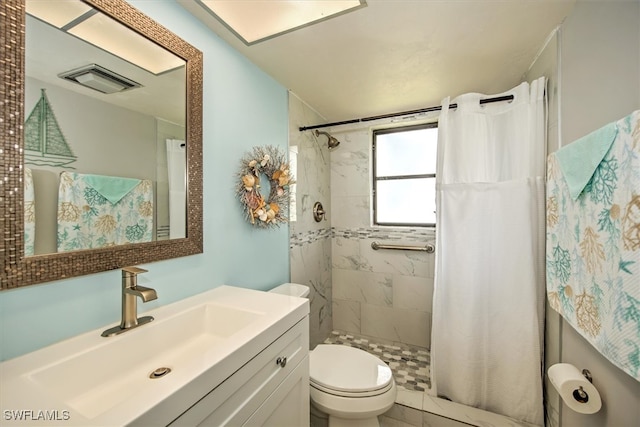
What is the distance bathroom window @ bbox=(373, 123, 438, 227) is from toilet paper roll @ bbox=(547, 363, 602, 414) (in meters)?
1.42

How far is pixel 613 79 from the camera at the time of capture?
86cm

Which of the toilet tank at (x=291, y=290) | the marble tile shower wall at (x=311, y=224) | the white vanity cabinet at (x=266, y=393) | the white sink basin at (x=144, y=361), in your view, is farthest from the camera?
the marble tile shower wall at (x=311, y=224)

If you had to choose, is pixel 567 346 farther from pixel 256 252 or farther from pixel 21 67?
pixel 21 67

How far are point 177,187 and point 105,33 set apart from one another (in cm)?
58

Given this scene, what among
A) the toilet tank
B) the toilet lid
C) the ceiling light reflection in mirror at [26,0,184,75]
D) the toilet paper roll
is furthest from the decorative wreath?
the toilet paper roll

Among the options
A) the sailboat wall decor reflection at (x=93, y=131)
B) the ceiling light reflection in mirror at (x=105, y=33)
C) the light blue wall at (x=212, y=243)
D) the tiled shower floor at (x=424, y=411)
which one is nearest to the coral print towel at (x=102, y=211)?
the sailboat wall decor reflection at (x=93, y=131)

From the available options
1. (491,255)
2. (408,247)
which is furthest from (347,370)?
(408,247)

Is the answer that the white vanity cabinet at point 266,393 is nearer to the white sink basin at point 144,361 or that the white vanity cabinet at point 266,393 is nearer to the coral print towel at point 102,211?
the white sink basin at point 144,361

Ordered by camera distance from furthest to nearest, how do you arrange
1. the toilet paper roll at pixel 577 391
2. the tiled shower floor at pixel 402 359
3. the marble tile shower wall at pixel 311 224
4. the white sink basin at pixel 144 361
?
the marble tile shower wall at pixel 311 224 → the tiled shower floor at pixel 402 359 → the toilet paper roll at pixel 577 391 → the white sink basin at pixel 144 361

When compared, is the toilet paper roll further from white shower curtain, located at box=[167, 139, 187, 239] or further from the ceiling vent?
the ceiling vent

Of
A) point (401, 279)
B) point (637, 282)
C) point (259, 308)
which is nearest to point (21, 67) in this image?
point (259, 308)

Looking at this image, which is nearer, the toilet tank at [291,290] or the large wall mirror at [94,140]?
the large wall mirror at [94,140]

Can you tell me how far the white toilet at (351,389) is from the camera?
4.07ft

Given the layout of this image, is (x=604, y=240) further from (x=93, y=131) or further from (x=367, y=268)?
(x=367, y=268)
